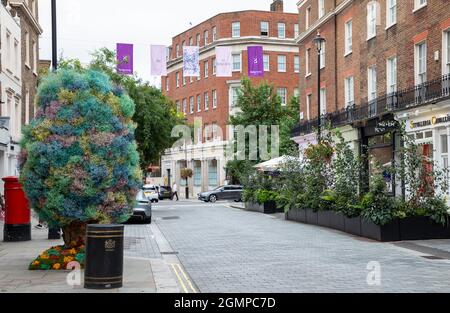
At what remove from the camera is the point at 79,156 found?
10.7 metres

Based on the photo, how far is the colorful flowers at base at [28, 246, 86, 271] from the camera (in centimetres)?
1091

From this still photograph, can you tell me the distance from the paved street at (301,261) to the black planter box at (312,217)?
2004 mm

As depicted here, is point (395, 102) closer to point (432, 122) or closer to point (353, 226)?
point (432, 122)

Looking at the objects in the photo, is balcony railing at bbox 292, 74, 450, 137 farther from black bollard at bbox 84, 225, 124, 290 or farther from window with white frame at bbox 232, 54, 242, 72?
window with white frame at bbox 232, 54, 242, 72

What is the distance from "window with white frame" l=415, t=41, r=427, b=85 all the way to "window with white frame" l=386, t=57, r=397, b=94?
2245 millimetres

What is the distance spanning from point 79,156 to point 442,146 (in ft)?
51.8

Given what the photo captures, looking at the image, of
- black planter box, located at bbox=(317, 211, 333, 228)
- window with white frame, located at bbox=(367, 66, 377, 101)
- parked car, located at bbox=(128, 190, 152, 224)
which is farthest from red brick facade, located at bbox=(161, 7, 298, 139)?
black planter box, located at bbox=(317, 211, 333, 228)

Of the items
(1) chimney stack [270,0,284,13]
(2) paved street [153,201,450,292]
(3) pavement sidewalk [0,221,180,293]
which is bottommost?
(2) paved street [153,201,450,292]

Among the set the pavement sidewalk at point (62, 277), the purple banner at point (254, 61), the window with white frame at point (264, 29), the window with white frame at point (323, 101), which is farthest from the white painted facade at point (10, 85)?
the window with white frame at point (264, 29)

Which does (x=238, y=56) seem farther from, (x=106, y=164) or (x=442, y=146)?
(x=106, y=164)

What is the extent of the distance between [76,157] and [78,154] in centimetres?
14

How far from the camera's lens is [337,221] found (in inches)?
758

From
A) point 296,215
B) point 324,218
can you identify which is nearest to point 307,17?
point 296,215
